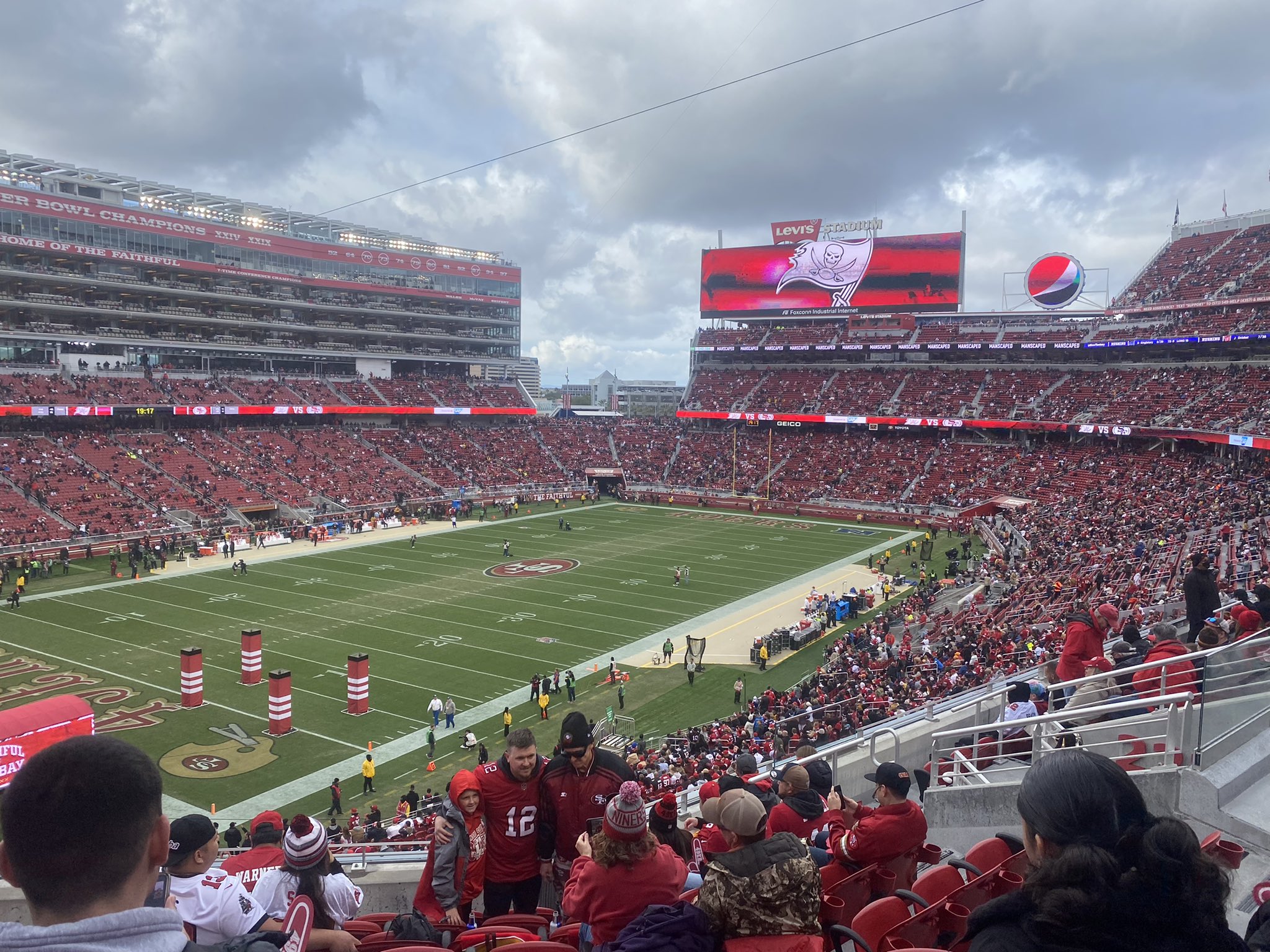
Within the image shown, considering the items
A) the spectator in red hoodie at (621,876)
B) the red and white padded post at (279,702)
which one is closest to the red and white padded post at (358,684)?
the red and white padded post at (279,702)

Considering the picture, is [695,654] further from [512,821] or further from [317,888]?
[317,888]

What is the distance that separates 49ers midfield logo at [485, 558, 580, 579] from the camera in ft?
120

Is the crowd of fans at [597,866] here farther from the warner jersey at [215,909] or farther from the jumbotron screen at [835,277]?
the jumbotron screen at [835,277]

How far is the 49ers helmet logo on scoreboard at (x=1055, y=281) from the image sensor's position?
59.5 meters

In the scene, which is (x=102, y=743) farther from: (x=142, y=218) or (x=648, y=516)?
(x=142, y=218)

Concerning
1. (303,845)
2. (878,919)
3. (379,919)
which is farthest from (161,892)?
(878,919)

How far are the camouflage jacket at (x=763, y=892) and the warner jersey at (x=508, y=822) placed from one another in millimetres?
2086

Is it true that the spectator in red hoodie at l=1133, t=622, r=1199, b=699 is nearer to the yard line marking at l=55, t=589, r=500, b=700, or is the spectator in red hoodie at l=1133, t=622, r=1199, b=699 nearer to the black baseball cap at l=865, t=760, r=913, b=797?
the black baseball cap at l=865, t=760, r=913, b=797

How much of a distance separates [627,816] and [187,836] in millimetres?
2061

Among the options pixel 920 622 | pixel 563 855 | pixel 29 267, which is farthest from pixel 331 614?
pixel 29 267

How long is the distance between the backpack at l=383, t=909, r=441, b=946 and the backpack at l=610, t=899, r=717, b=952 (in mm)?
1576

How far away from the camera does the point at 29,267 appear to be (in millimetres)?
51469

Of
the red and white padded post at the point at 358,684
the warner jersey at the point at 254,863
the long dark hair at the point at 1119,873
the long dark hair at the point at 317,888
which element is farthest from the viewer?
the red and white padded post at the point at 358,684

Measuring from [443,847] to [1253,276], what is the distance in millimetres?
60215
